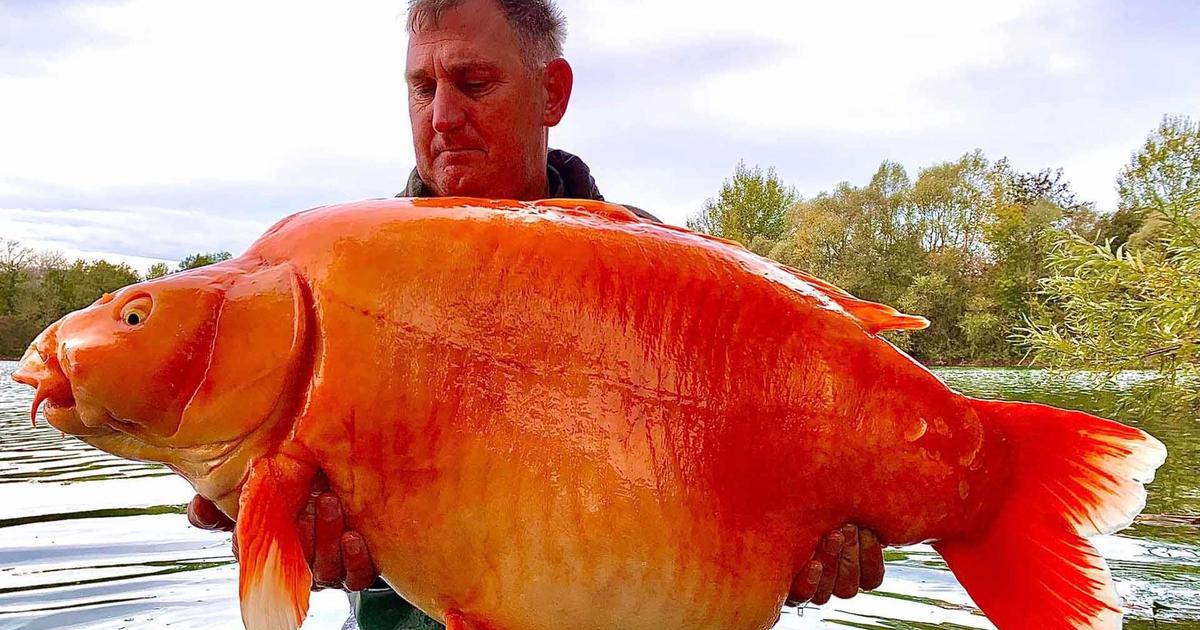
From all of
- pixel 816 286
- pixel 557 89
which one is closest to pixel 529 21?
pixel 557 89

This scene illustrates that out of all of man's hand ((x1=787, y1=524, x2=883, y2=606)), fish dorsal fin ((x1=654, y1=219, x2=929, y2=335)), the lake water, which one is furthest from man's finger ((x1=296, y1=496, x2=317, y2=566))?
the lake water

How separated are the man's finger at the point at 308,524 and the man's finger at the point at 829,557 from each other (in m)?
0.99

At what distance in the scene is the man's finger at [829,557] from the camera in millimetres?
1837

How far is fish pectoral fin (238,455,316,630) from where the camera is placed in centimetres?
157

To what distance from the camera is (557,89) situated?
10.2 feet

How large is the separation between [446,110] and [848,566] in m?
1.76

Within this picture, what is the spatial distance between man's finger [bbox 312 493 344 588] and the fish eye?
45cm

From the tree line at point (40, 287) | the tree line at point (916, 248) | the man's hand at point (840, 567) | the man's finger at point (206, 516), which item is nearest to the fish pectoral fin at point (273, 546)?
the man's finger at point (206, 516)

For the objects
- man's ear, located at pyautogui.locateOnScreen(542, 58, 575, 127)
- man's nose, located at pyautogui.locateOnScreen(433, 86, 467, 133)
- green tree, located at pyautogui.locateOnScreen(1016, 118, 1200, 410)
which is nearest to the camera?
man's nose, located at pyautogui.locateOnScreen(433, 86, 467, 133)

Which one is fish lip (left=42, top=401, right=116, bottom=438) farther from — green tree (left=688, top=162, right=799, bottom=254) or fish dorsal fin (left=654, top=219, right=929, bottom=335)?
green tree (left=688, top=162, right=799, bottom=254)

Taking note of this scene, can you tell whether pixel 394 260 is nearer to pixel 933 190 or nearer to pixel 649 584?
pixel 649 584

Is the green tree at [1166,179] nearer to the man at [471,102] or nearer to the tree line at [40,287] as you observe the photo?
the man at [471,102]

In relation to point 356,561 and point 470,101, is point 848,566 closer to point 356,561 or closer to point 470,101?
point 356,561

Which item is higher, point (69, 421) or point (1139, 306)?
point (1139, 306)
